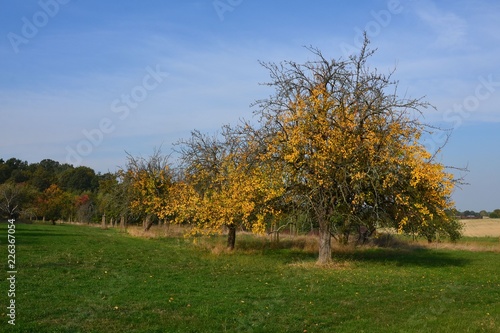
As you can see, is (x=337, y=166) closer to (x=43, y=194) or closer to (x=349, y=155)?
(x=349, y=155)

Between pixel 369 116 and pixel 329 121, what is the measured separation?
185 cm

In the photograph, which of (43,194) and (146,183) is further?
(43,194)

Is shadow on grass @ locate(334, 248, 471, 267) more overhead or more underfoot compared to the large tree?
more underfoot

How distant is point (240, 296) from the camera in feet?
44.9

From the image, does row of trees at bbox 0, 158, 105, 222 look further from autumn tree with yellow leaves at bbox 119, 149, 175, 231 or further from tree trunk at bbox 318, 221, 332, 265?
tree trunk at bbox 318, 221, 332, 265

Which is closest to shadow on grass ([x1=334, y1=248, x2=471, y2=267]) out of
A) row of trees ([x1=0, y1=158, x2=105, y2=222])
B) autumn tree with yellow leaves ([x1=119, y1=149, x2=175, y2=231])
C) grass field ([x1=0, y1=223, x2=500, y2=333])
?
grass field ([x1=0, y1=223, x2=500, y2=333])

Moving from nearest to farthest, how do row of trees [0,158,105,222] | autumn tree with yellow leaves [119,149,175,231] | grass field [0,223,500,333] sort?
1. grass field [0,223,500,333]
2. autumn tree with yellow leaves [119,149,175,231]
3. row of trees [0,158,105,222]

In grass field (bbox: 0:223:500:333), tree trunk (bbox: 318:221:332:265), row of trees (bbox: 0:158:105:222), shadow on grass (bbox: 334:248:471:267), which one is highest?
row of trees (bbox: 0:158:105:222)

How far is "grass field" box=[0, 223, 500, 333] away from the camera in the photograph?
33.6ft

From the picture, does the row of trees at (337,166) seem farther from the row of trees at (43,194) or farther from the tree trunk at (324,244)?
the row of trees at (43,194)

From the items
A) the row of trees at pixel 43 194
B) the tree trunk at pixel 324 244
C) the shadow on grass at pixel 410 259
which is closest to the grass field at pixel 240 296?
the tree trunk at pixel 324 244

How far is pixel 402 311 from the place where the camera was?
12148mm

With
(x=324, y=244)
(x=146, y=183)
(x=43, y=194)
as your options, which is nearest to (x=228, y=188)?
(x=324, y=244)

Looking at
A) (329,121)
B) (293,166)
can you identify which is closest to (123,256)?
(293,166)
